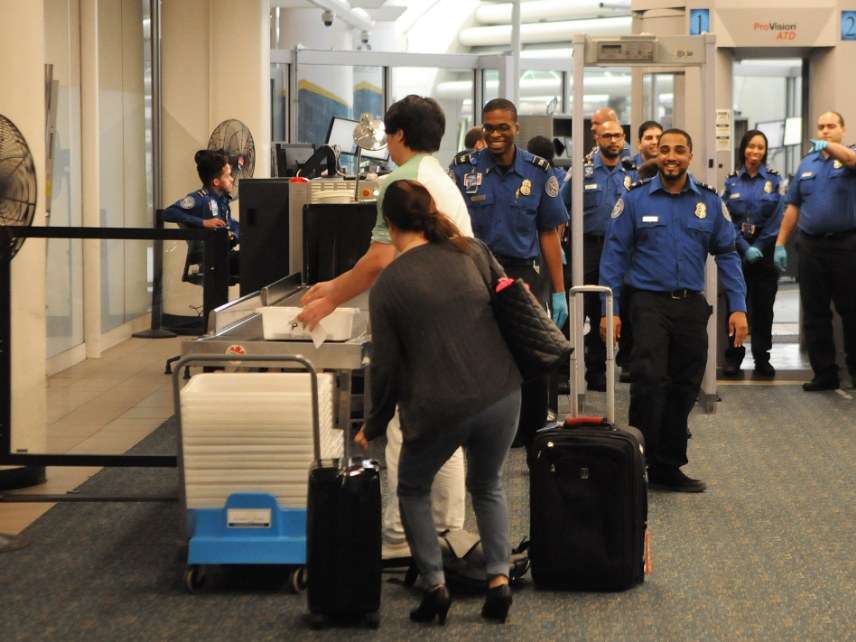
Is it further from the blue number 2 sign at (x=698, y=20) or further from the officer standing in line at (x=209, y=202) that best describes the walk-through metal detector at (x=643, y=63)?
the officer standing in line at (x=209, y=202)

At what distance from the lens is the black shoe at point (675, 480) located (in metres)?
5.59

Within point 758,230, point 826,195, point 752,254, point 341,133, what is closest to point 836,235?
point 826,195

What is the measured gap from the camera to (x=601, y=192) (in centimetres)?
811

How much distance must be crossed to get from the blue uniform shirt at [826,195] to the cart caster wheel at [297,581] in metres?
4.87

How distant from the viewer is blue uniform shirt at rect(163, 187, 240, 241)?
29.7 ft

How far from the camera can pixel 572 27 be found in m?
21.4

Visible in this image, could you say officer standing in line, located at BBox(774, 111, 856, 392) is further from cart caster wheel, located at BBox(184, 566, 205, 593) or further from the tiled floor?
cart caster wheel, located at BBox(184, 566, 205, 593)

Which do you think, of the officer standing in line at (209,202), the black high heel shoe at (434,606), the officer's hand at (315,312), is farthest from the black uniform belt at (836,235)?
the black high heel shoe at (434,606)

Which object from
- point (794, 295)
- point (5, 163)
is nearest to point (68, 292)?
point (5, 163)

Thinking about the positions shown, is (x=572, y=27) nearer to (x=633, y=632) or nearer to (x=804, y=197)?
(x=804, y=197)

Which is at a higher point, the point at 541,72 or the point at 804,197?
the point at 541,72

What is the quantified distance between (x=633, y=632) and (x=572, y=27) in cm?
1831

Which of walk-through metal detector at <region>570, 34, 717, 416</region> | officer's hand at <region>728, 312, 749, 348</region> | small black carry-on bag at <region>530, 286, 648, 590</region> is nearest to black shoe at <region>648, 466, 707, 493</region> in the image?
officer's hand at <region>728, 312, 749, 348</region>

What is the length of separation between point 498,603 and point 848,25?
6.28m
